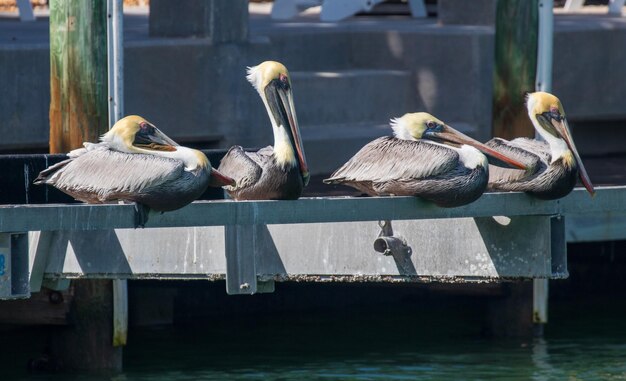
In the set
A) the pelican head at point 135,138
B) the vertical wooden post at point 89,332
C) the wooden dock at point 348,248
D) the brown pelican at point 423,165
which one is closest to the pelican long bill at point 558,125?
the wooden dock at point 348,248

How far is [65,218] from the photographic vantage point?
6699mm

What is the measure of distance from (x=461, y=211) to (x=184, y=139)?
19.5 feet

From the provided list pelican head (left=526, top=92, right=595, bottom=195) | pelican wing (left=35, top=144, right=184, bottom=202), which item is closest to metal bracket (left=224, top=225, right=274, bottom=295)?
pelican wing (left=35, top=144, right=184, bottom=202)

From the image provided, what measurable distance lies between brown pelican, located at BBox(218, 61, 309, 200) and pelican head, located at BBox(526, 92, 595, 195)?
4.40 ft

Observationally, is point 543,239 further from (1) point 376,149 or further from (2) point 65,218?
(2) point 65,218

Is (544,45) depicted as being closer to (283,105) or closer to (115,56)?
(115,56)

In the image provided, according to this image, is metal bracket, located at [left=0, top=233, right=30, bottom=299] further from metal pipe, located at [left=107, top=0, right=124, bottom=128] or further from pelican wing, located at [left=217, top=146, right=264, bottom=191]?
metal pipe, located at [left=107, top=0, right=124, bottom=128]

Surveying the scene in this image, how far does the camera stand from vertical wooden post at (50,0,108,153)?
33.1 ft

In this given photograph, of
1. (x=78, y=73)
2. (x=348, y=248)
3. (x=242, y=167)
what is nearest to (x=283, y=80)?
(x=242, y=167)

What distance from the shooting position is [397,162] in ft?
25.7

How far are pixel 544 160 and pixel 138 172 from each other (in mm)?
2184

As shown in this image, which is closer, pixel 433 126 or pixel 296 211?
pixel 296 211

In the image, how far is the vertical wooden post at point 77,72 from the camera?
10094 mm

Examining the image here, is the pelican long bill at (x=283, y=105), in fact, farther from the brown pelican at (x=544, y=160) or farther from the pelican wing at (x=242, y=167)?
the brown pelican at (x=544, y=160)
